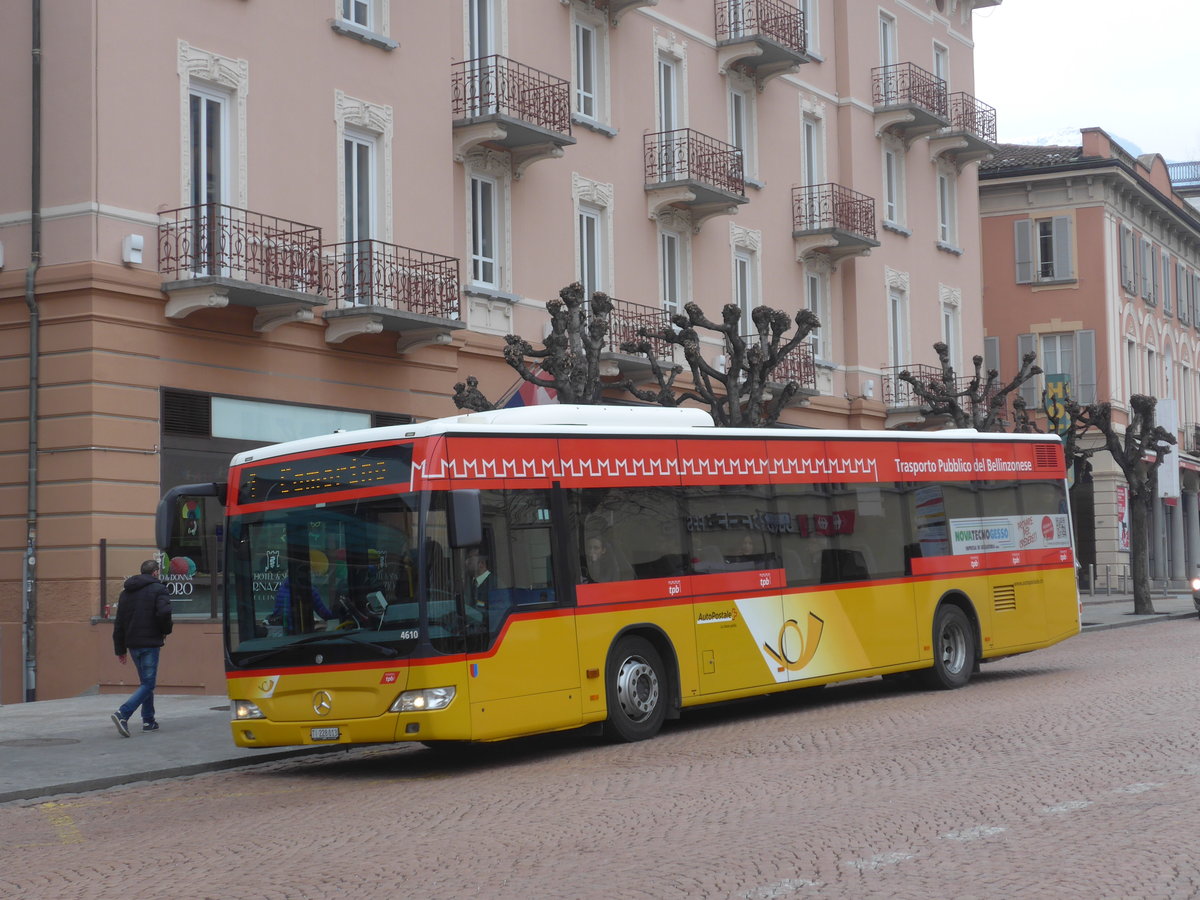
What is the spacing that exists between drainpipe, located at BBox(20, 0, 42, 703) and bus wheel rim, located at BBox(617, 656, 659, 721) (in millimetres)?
9292

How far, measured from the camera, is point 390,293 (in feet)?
79.5

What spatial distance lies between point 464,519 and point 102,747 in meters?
5.11

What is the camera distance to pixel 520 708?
45.3 feet

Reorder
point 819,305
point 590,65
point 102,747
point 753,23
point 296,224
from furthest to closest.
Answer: point 819,305, point 753,23, point 590,65, point 296,224, point 102,747

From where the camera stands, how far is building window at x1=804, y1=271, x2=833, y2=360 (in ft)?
120

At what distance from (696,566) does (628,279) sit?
50.0 ft

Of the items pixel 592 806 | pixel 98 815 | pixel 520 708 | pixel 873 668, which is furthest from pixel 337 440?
pixel 873 668

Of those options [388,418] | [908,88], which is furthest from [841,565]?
[908,88]

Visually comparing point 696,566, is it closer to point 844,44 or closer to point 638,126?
point 638,126

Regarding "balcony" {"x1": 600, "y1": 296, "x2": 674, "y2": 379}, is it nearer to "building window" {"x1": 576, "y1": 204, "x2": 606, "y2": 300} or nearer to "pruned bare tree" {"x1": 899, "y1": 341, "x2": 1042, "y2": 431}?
"building window" {"x1": 576, "y1": 204, "x2": 606, "y2": 300}

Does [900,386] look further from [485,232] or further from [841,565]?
[841,565]

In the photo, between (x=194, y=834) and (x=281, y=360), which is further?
(x=281, y=360)

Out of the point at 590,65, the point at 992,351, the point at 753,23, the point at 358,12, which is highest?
the point at 753,23

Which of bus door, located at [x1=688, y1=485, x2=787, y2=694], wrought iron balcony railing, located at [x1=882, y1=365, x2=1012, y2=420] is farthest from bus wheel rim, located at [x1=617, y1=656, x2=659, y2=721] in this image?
wrought iron balcony railing, located at [x1=882, y1=365, x2=1012, y2=420]
